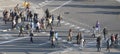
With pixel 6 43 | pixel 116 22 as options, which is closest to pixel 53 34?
pixel 6 43

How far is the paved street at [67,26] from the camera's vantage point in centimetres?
4122

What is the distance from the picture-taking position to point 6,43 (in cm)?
4366

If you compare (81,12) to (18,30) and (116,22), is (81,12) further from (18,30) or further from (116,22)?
(18,30)

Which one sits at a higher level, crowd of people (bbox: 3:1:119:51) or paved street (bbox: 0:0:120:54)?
crowd of people (bbox: 3:1:119:51)

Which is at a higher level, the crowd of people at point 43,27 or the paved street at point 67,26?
the crowd of people at point 43,27

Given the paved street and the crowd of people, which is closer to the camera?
the paved street

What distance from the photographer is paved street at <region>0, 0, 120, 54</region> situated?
135ft

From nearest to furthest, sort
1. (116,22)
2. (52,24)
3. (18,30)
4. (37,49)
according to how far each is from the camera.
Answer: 1. (37,49)
2. (18,30)
3. (52,24)
4. (116,22)

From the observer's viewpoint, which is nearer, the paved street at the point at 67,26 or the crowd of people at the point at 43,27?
the paved street at the point at 67,26

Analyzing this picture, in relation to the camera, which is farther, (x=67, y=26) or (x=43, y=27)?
(x=67, y=26)

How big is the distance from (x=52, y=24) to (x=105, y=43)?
10199mm

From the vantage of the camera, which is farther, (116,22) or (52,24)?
(116,22)

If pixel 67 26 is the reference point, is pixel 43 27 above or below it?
above

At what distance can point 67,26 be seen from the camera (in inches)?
2067
